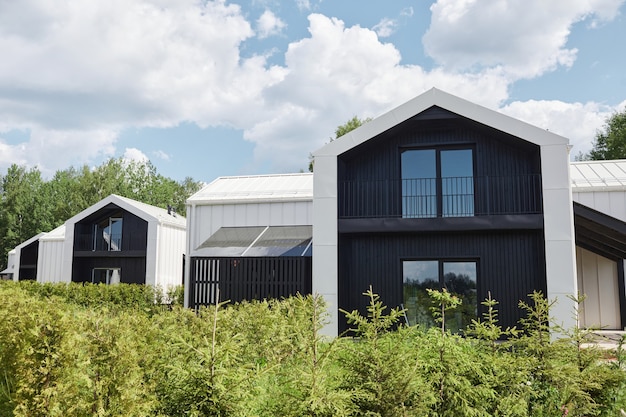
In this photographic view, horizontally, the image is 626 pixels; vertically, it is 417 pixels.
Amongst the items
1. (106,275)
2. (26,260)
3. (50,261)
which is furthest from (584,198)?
(26,260)

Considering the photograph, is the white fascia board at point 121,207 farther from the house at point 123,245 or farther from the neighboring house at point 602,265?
the neighboring house at point 602,265

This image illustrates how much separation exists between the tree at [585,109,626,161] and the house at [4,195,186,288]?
3700 centimetres

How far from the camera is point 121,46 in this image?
12.3 m

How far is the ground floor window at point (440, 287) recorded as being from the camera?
546 inches

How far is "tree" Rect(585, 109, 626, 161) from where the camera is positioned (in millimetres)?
41969

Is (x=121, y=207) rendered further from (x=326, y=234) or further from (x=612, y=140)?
(x=612, y=140)

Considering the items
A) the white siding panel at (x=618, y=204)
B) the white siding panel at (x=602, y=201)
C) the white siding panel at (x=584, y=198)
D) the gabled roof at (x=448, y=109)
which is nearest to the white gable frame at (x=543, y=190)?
the gabled roof at (x=448, y=109)

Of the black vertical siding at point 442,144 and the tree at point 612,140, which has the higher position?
the tree at point 612,140

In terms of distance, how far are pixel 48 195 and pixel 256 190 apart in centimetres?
4933

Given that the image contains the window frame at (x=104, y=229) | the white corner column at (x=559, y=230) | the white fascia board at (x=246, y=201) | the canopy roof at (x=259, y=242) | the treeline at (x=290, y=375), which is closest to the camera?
the treeline at (x=290, y=375)

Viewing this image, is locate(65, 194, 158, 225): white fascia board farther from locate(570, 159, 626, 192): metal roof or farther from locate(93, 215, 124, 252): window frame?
locate(570, 159, 626, 192): metal roof

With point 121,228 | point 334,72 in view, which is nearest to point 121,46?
point 334,72

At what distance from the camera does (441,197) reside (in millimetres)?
14359

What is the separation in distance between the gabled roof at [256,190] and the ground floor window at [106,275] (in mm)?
10058
